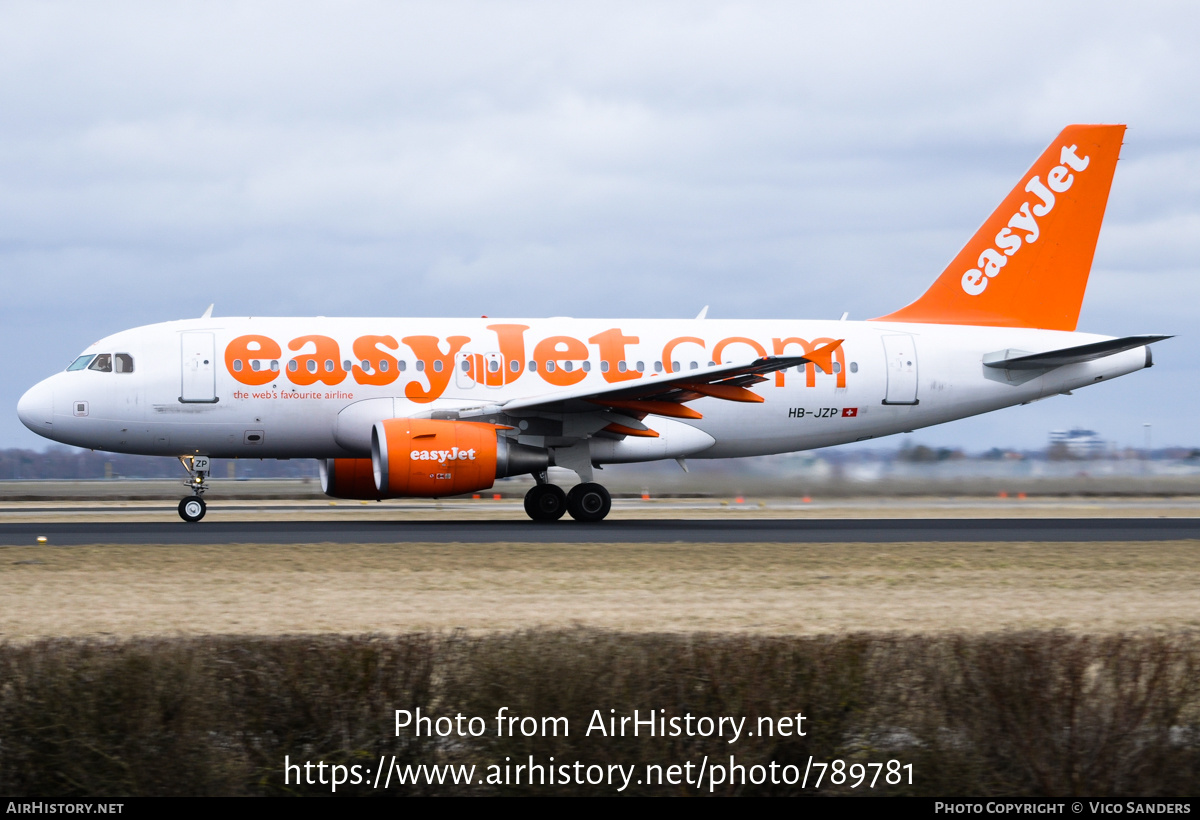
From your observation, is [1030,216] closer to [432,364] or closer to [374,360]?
[432,364]

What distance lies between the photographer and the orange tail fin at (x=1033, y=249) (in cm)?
2625

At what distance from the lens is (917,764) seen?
562 centimetres

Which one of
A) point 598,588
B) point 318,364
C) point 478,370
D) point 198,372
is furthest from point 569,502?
point 598,588

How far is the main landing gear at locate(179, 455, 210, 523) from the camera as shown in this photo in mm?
22000

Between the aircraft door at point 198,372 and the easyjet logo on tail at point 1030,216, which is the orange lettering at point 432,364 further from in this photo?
the easyjet logo on tail at point 1030,216

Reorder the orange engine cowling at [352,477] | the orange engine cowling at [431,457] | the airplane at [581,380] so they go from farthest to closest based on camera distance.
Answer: the orange engine cowling at [352,477]
the airplane at [581,380]
the orange engine cowling at [431,457]

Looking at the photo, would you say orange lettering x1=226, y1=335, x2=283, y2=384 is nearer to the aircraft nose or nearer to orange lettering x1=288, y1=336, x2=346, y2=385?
orange lettering x1=288, y1=336, x2=346, y2=385

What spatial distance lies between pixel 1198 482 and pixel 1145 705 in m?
36.8

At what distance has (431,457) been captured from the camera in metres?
20.2

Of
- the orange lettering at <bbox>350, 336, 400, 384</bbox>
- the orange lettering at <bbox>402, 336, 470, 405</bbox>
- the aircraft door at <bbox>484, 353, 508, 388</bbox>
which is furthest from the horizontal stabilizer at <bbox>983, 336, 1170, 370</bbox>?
the orange lettering at <bbox>350, 336, 400, 384</bbox>

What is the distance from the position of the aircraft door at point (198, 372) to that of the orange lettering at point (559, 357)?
5.81m

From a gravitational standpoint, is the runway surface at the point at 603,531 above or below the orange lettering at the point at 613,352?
below

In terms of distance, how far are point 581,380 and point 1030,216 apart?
1031cm

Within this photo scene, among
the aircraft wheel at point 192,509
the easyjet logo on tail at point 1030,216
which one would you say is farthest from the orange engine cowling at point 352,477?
the easyjet logo on tail at point 1030,216
